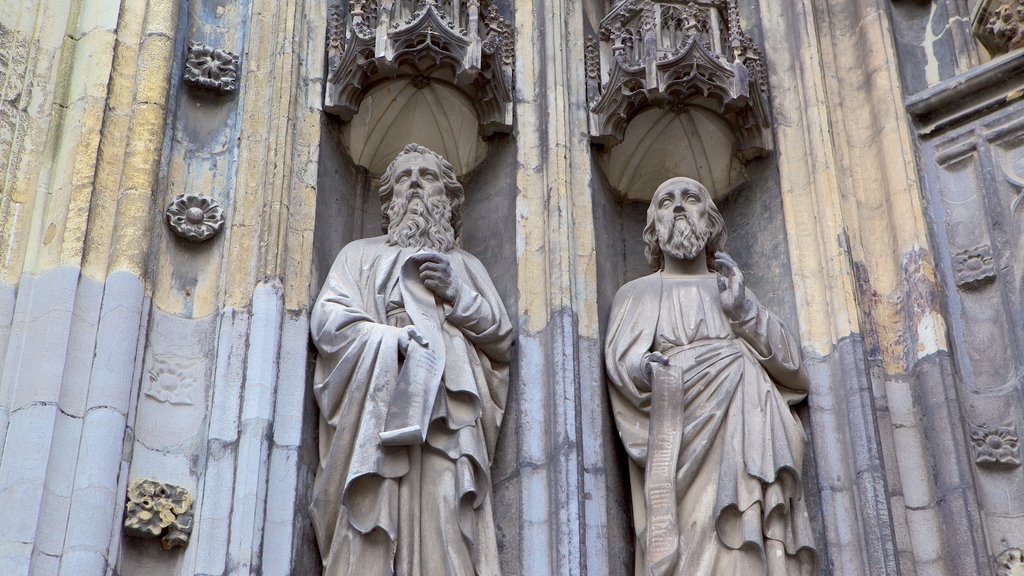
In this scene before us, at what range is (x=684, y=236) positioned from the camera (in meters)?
7.94

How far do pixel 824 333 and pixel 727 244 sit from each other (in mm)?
902

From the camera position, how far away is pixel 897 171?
8258 mm

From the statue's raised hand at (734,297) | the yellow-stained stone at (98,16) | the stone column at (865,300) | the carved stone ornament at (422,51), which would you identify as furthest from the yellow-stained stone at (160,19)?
→ the stone column at (865,300)

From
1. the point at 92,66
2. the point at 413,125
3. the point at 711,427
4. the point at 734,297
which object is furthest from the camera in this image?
the point at 413,125

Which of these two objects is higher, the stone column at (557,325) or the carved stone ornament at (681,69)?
the carved stone ornament at (681,69)

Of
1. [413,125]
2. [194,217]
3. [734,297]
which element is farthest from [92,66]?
[734,297]

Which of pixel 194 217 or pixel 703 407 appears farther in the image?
pixel 194 217

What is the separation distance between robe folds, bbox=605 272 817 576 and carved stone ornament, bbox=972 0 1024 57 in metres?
1.90

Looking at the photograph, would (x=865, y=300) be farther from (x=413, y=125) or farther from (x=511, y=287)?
(x=413, y=125)

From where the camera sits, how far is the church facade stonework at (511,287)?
692 centimetres

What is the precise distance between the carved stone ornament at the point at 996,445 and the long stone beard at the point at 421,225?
240cm

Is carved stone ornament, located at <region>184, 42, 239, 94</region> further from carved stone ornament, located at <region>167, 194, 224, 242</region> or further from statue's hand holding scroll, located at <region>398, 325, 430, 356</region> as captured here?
statue's hand holding scroll, located at <region>398, 325, 430, 356</region>

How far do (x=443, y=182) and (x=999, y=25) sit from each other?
2787 mm

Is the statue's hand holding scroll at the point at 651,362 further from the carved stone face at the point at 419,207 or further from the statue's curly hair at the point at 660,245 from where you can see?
the carved stone face at the point at 419,207
